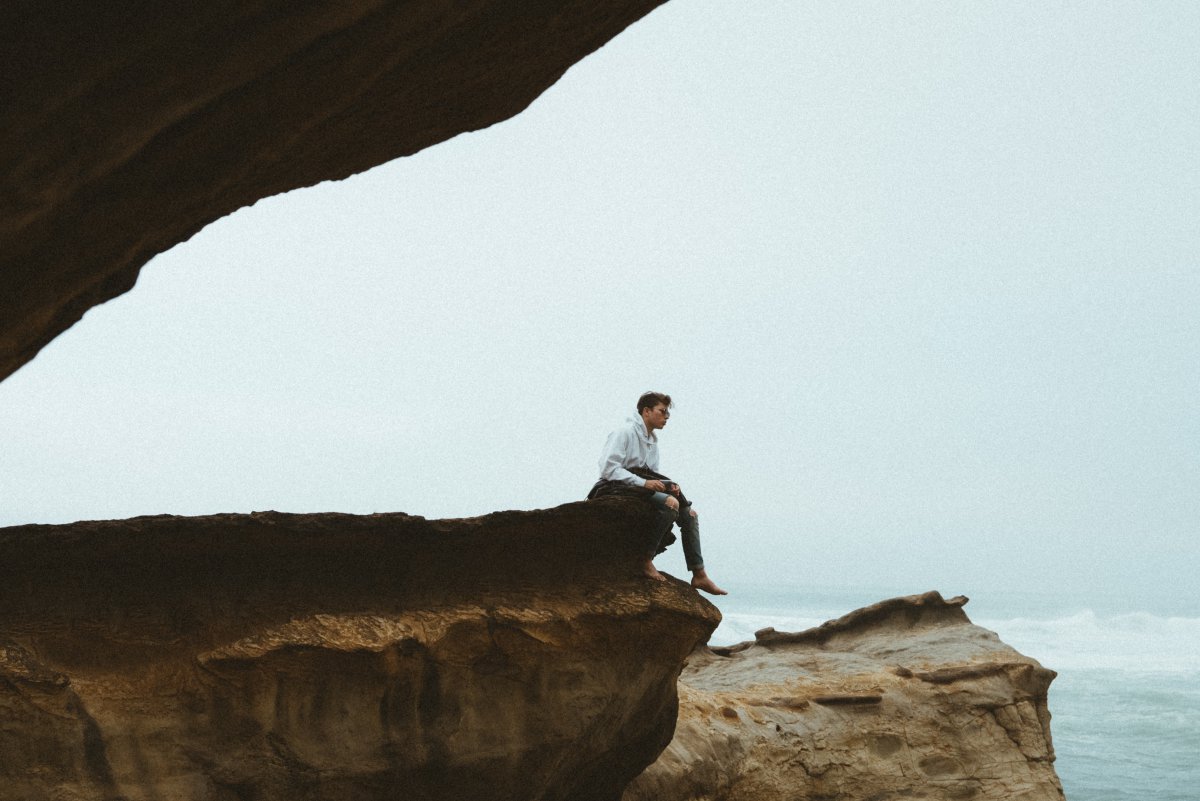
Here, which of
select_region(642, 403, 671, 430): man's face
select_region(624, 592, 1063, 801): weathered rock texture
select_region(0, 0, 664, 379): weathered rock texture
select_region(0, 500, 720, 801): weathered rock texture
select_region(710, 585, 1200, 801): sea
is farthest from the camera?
select_region(710, 585, 1200, 801): sea

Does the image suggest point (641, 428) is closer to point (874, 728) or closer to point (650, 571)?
point (650, 571)

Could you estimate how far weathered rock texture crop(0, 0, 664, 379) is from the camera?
257 cm

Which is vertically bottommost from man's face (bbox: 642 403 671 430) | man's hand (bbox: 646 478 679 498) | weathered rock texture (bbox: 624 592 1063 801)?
weathered rock texture (bbox: 624 592 1063 801)

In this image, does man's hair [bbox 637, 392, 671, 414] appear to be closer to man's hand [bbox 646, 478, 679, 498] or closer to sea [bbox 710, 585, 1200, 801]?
man's hand [bbox 646, 478, 679, 498]

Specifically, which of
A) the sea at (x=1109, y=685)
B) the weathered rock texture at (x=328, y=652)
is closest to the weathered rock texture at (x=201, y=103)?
the weathered rock texture at (x=328, y=652)

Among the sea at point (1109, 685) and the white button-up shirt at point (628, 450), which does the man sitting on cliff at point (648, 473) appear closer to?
the white button-up shirt at point (628, 450)

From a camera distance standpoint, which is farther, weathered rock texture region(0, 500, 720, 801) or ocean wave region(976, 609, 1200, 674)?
ocean wave region(976, 609, 1200, 674)

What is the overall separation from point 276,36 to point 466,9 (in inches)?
20.1

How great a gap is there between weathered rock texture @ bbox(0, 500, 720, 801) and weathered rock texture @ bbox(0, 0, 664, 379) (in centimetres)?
126

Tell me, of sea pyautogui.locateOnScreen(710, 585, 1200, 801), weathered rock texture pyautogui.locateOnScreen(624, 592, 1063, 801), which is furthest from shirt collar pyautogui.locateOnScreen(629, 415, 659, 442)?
sea pyautogui.locateOnScreen(710, 585, 1200, 801)

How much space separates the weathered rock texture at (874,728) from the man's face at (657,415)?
239 centimetres

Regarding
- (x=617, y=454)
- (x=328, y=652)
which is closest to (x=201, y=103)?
(x=328, y=652)

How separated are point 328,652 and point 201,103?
107 inches

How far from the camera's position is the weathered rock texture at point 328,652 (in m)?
4.43
